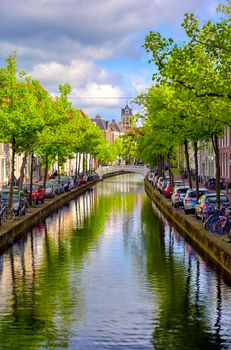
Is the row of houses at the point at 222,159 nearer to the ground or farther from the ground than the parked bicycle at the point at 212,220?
farther from the ground

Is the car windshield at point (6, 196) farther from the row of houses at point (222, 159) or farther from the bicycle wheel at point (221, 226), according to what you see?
the row of houses at point (222, 159)

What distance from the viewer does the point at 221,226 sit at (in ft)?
96.7

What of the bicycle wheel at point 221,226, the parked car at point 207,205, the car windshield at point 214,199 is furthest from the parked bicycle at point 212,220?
the car windshield at point 214,199

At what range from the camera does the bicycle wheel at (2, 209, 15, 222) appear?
124 ft

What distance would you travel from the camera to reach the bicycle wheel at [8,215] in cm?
3781

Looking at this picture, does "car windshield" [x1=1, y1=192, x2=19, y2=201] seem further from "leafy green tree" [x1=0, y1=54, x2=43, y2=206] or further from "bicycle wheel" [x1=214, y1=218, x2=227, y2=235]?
"bicycle wheel" [x1=214, y1=218, x2=227, y2=235]

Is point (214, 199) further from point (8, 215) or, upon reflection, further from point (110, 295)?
point (110, 295)

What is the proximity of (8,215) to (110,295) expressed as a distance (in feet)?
57.7

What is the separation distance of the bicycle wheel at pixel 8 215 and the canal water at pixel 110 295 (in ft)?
4.70

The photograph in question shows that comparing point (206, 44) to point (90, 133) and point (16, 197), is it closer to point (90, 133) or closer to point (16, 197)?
point (16, 197)

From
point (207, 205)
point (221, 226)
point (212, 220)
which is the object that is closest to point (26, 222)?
point (207, 205)

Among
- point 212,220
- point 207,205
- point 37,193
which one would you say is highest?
point 37,193

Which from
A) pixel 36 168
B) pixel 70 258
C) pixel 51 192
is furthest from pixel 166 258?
pixel 36 168

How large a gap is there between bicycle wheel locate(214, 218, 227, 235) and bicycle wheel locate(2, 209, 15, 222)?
12064 millimetres
